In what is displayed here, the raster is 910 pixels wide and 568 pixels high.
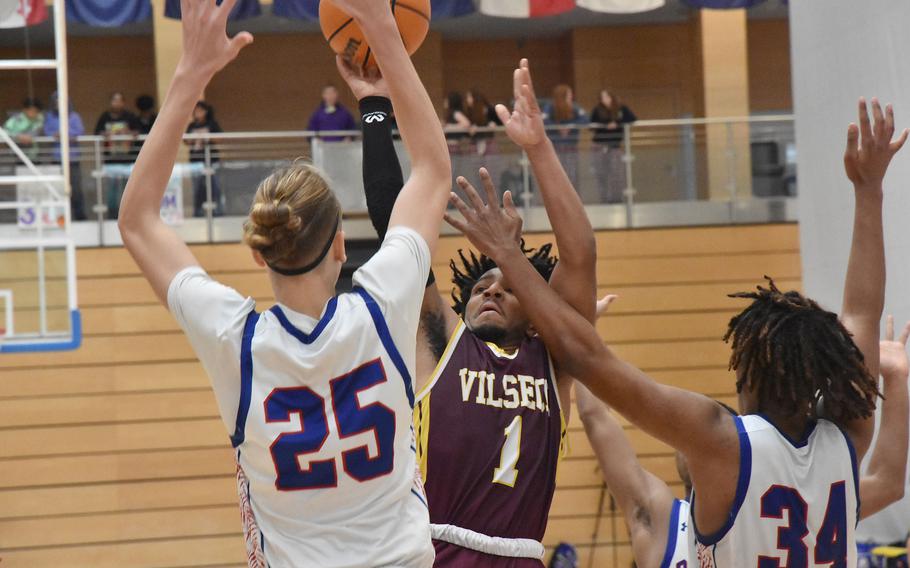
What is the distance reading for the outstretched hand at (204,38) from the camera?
7.73 feet

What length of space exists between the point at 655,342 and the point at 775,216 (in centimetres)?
202

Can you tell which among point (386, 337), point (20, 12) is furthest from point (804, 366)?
point (20, 12)

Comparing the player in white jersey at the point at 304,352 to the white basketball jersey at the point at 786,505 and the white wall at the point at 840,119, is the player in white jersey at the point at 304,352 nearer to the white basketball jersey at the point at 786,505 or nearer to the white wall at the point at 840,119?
the white basketball jersey at the point at 786,505

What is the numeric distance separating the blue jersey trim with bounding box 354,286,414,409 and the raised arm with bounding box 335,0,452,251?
0.64 feet

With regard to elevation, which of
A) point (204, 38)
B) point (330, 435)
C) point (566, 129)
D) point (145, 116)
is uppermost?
point (145, 116)

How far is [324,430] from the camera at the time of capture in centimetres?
224

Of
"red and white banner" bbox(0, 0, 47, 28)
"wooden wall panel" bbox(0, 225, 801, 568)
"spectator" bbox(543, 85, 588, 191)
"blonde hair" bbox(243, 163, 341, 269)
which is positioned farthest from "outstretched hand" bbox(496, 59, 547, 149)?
"wooden wall panel" bbox(0, 225, 801, 568)

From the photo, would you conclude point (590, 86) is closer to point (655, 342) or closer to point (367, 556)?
point (655, 342)

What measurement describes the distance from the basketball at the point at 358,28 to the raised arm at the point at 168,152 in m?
0.63

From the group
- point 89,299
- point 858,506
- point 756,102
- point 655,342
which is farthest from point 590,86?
point 858,506

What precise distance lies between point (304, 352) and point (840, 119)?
297 inches

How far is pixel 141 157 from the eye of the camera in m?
2.34

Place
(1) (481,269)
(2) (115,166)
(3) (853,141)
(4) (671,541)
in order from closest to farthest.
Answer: (3) (853,141) < (4) (671,541) < (1) (481,269) < (2) (115,166)

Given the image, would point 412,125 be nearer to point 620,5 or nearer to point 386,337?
point 386,337
